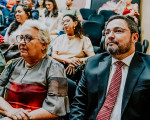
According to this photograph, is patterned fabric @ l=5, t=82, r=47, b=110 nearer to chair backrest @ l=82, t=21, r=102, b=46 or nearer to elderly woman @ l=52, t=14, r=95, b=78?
elderly woman @ l=52, t=14, r=95, b=78

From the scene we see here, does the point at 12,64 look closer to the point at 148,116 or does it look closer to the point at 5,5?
the point at 148,116

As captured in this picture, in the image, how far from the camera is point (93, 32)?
3266 mm

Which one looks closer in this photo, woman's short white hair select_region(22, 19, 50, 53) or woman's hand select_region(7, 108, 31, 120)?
woman's hand select_region(7, 108, 31, 120)

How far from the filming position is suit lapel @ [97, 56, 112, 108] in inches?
45.2

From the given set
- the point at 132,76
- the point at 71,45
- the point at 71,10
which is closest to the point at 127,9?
A: the point at 71,10

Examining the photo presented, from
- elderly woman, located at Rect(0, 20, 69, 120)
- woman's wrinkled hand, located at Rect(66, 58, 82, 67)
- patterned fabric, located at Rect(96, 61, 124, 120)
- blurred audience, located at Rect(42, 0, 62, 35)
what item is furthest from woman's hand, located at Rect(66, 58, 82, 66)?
blurred audience, located at Rect(42, 0, 62, 35)

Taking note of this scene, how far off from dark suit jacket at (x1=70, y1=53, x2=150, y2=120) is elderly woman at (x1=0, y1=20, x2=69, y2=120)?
121 millimetres

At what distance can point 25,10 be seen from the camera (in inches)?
107

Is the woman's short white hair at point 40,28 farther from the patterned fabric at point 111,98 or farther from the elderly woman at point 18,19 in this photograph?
the elderly woman at point 18,19

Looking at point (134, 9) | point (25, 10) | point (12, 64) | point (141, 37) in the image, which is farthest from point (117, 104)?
point (134, 9)

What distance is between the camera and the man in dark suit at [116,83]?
1053 mm

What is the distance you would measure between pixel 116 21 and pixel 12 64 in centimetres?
84

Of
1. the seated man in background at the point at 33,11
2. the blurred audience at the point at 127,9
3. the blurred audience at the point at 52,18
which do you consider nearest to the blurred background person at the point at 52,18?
the blurred audience at the point at 52,18

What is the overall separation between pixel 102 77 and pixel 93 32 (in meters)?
2.18
